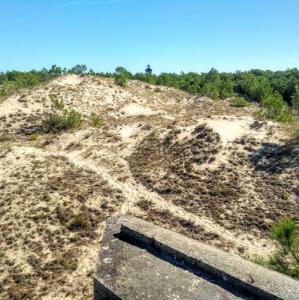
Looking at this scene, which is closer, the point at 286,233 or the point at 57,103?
the point at 286,233

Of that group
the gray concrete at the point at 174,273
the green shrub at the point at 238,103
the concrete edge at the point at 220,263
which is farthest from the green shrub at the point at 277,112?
the gray concrete at the point at 174,273

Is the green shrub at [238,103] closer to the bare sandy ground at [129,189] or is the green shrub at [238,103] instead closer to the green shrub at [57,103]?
the bare sandy ground at [129,189]

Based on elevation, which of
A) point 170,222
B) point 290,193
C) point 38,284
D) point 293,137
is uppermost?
point 293,137

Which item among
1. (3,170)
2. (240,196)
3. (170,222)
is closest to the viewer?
(170,222)

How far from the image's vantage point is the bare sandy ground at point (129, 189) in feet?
75.5

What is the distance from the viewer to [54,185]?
101 ft

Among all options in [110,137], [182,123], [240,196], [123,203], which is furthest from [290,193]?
[110,137]

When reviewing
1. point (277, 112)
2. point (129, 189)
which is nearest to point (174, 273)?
point (129, 189)

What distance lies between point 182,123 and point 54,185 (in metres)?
15.6

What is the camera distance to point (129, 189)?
3083cm

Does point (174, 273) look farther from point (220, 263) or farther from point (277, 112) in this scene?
point (277, 112)

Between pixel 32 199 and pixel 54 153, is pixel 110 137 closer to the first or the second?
pixel 54 153

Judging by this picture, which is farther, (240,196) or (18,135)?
(18,135)

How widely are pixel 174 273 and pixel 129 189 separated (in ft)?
57.7
